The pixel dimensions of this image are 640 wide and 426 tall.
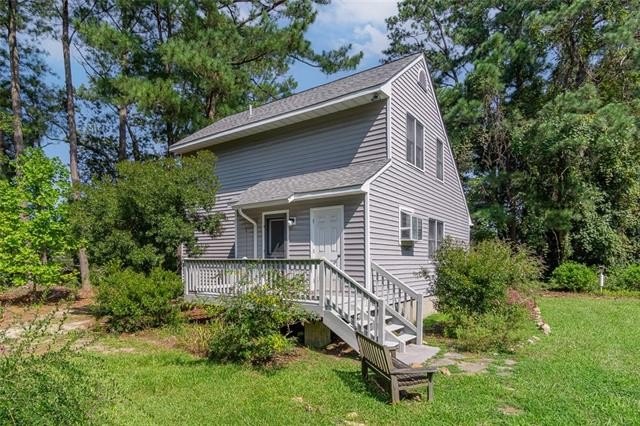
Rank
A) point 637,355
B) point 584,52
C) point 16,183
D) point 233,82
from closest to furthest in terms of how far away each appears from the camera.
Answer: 1. point 637,355
2. point 16,183
3. point 233,82
4. point 584,52

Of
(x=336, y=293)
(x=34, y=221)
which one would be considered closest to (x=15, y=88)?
(x=34, y=221)

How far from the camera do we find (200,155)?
37.0 ft

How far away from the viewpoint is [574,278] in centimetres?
1798

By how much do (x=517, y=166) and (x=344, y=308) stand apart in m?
17.8

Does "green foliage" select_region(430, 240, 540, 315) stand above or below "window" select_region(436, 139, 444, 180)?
below

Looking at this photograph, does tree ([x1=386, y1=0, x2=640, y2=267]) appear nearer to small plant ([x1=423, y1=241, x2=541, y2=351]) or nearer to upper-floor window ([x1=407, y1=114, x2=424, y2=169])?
upper-floor window ([x1=407, y1=114, x2=424, y2=169])

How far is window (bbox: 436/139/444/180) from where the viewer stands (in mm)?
→ 14008

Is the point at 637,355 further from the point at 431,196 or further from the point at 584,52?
the point at 584,52

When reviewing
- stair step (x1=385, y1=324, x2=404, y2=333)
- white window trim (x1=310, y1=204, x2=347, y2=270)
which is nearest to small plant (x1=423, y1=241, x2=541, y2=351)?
stair step (x1=385, y1=324, x2=404, y2=333)

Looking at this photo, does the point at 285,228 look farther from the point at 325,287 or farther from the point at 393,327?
the point at 393,327

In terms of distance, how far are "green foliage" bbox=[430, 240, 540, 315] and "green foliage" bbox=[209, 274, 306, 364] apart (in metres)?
3.69

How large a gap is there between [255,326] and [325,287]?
5.36 feet

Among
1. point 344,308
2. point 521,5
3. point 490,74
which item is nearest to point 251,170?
point 344,308

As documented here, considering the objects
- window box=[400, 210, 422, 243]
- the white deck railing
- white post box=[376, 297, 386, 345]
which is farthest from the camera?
window box=[400, 210, 422, 243]
